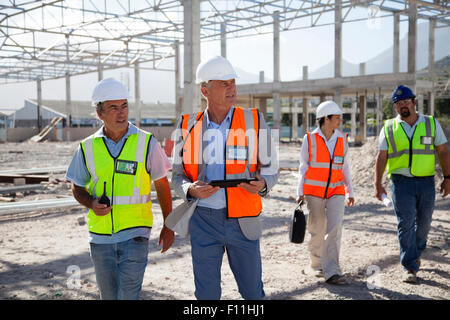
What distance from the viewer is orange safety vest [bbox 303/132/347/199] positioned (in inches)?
199

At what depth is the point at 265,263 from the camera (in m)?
5.84

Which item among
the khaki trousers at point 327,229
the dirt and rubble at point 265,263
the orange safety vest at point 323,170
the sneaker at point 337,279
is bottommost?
the dirt and rubble at point 265,263

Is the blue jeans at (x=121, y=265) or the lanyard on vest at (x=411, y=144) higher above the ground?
the lanyard on vest at (x=411, y=144)

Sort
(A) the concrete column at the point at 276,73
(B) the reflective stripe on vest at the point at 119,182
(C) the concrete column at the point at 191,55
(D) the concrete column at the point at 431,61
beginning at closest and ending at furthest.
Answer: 1. (B) the reflective stripe on vest at the point at 119,182
2. (C) the concrete column at the point at 191,55
3. (D) the concrete column at the point at 431,61
4. (A) the concrete column at the point at 276,73

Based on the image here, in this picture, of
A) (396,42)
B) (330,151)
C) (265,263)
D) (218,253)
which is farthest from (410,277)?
(396,42)

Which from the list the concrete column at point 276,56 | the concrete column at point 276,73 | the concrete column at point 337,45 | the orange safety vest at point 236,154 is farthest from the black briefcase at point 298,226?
the concrete column at point 276,56

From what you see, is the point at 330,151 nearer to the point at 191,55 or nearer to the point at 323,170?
the point at 323,170

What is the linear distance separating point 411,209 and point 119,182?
3.41m

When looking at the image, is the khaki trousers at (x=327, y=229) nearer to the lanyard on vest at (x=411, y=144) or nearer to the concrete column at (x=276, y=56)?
the lanyard on vest at (x=411, y=144)

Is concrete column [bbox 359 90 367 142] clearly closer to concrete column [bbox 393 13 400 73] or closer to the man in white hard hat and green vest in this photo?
concrete column [bbox 393 13 400 73]

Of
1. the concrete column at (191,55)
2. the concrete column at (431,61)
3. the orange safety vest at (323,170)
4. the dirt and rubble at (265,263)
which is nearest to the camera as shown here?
the dirt and rubble at (265,263)

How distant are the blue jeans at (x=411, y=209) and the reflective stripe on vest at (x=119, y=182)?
3157 mm

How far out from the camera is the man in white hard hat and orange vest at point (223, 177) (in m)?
2.97

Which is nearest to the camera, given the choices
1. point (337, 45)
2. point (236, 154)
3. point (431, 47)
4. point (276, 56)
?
point (236, 154)
